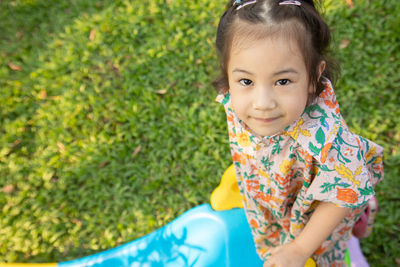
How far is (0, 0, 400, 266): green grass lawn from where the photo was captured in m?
2.45

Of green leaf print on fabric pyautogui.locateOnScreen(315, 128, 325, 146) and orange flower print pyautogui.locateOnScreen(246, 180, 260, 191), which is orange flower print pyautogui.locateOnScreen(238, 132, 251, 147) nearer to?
orange flower print pyautogui.locateOnScreen(246, 180, 260, 191)

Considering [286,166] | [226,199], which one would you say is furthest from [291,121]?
[226,199]

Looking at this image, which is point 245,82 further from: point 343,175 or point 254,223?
point 254,223

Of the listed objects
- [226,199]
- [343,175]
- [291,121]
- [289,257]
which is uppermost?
[291,121]

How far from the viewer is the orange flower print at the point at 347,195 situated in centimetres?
122

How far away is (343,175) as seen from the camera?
1196mm

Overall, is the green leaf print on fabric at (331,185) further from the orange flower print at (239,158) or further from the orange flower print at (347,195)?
the orange flower print at (239,158)

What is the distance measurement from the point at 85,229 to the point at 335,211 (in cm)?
187

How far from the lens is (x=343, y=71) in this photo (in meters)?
2.78

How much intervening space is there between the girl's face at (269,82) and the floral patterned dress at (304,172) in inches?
5.5

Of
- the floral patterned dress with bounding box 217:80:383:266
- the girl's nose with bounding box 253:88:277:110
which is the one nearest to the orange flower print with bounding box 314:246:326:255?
the floral patterned dress with bounding box 217:80:383:266

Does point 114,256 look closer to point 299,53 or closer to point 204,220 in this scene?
point 204,220

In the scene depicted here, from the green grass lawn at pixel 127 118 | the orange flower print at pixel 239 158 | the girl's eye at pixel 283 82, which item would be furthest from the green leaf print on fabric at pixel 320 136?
the green grass lawn at pixel 127 118

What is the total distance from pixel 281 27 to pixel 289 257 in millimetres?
907
